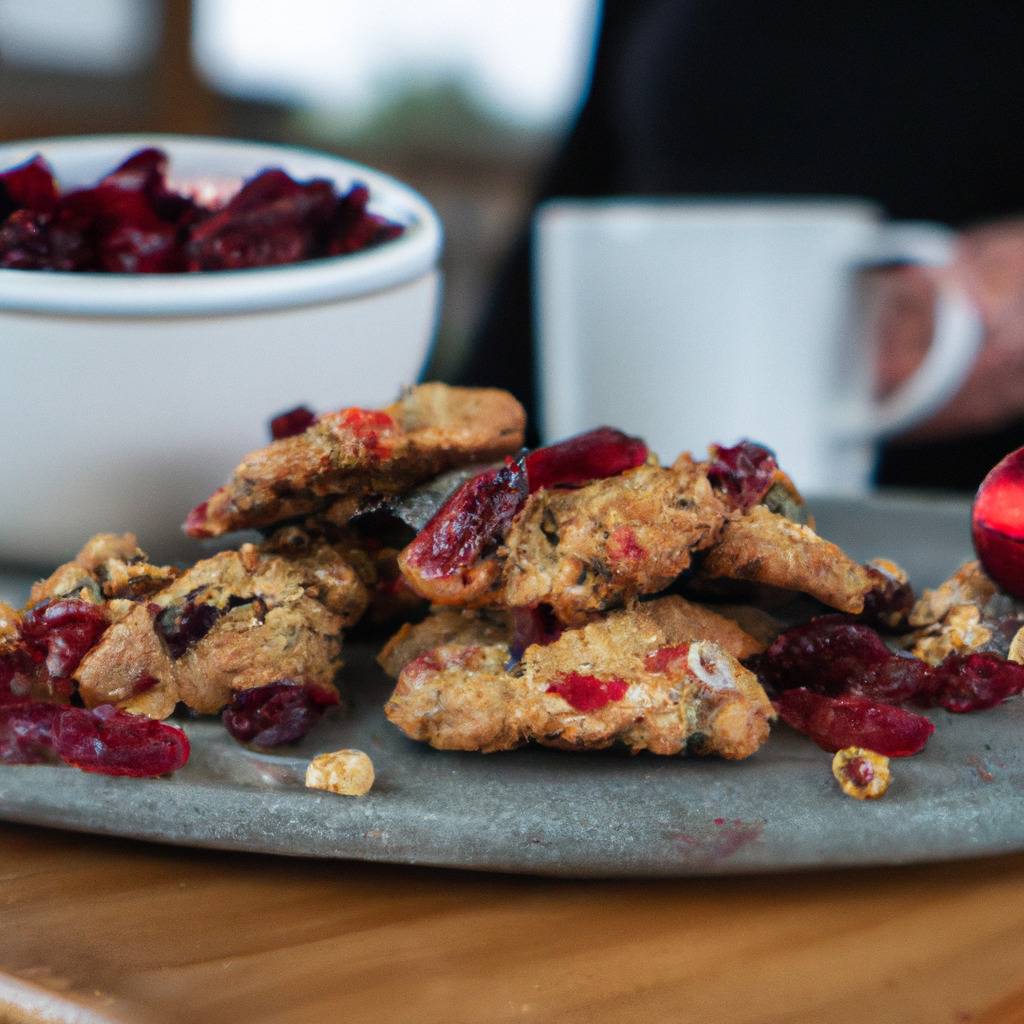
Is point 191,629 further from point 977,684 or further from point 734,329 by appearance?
point 734,329

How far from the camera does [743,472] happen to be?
1.97ft

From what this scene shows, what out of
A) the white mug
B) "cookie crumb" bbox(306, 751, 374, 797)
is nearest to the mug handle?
the white mug

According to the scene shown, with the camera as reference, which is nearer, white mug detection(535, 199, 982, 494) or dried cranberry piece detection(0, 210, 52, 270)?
dried cranberry piece detection(0, 210, 52, 270)

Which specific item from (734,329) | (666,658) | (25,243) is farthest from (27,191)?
(734,329)

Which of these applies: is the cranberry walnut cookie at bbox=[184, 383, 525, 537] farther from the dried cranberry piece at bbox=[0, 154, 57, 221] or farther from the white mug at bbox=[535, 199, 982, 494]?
the white mug at bbox=[535, 199, 982, 494]

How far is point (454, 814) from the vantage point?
49 centimetres

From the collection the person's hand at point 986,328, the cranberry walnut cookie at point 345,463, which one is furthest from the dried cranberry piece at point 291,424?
the person's hand at point 986,328

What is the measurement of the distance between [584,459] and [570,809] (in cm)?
19

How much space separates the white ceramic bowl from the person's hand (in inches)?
34.0

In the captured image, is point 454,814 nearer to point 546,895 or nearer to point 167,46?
point 546,895

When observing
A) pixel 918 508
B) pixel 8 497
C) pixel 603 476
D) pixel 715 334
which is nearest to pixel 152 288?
pixel 8 497

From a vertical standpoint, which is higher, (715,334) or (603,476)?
(603,476)

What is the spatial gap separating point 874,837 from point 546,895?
0.14 meters

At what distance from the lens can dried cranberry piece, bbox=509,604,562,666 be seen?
0.56 metres
